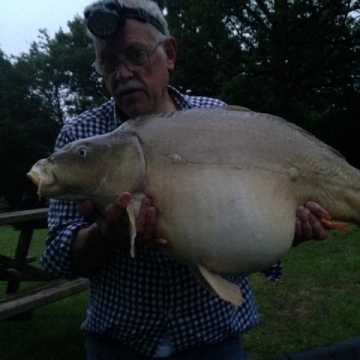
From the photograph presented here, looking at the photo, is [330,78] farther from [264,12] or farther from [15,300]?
[15,300]

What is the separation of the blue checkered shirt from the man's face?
9.4 inches

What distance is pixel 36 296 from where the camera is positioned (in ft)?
14.9

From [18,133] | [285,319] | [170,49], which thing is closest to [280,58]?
[18,133]

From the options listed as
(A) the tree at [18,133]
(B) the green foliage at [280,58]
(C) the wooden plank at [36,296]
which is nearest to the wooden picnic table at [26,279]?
(C) the wooden plank at [36,296]

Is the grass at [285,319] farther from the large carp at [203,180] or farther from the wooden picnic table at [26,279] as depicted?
the large carp at [203,180]

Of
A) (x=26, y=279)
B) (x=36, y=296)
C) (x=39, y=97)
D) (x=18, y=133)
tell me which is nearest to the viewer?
(x=36, y=296)

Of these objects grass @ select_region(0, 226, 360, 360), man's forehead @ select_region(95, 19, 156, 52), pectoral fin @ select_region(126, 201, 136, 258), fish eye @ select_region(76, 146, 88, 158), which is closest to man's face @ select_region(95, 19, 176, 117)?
man's forehead @ select_region(95, 19, 156, 52)

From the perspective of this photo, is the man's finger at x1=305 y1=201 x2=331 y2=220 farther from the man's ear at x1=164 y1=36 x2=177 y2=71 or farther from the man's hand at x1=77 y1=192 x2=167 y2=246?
the man's ear at x1=164 y1=36 x2=177 y2=71

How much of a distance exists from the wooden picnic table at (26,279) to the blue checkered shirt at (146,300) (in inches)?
86.2

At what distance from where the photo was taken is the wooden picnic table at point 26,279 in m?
4.34

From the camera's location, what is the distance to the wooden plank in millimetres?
4195

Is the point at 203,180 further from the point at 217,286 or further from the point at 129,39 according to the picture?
the point at 129,39

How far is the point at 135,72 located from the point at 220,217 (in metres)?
0.63

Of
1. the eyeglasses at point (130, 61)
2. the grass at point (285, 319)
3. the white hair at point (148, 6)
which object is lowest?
the grass at point (285, 319)
